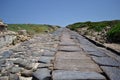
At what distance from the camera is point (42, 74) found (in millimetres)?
3008

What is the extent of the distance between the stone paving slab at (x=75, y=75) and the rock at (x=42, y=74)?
10 cm

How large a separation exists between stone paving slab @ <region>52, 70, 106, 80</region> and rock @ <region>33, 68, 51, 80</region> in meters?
0.10

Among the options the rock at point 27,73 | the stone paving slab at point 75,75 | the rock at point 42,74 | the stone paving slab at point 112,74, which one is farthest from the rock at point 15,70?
the stone paving slab at point 112,74

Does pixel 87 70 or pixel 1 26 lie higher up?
pixel 1 26

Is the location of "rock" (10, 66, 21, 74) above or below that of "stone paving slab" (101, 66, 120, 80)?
above

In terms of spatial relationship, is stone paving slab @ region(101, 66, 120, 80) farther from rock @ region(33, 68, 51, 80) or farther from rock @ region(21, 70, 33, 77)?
rock @ region(21, 70, 33, 77)

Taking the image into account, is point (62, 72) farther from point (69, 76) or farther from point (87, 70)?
point (87, 70)

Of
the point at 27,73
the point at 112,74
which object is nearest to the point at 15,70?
the point at 27,73

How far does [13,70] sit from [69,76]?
3.62 feet

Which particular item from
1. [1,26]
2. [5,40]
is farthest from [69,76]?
[1,26]

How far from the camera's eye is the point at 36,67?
11.6ft

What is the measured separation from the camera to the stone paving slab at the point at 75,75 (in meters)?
2.78

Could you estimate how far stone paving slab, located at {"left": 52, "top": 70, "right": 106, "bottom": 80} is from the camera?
9.12ft

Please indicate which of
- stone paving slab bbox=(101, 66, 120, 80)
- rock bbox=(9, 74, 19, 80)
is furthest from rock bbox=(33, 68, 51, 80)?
stone paving slab bbox=(101, 66, 120, 80)
